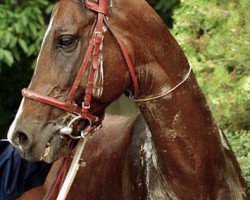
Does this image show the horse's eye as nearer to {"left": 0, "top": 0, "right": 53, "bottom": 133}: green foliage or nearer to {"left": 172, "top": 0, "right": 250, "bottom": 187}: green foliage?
{"left": 172, "top": 0, "right": 250, "bottom": 187}: green foliage

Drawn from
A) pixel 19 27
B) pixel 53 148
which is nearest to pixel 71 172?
pixel 53 148

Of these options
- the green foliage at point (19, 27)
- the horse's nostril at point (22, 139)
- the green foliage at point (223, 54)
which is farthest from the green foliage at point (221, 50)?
the horse's nostril at point (22, 139)

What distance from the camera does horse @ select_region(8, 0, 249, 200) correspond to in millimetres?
2936

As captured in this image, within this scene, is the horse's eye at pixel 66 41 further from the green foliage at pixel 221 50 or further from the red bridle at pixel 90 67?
the green foliage at pixel 221 50

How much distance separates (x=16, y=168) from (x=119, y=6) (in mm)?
1214

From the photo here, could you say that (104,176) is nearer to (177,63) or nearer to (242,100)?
(177,63)

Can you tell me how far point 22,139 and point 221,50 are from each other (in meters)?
2.17

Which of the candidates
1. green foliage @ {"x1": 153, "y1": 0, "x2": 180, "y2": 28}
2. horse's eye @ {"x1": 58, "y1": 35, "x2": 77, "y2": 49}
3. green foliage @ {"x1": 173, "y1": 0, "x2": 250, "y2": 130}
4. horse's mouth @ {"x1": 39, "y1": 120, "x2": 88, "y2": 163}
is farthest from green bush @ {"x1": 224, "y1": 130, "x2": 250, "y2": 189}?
green foliage @ {"x1": 153, "y1": 0, "x2": 180, "y2": 28}

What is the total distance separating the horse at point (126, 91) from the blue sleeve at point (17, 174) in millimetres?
734

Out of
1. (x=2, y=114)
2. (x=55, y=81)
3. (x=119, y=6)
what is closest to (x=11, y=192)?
(x=55, y=81)

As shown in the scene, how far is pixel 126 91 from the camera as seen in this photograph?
3125mm

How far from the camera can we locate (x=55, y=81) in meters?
2.93

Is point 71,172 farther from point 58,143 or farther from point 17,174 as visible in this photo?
point 17,174

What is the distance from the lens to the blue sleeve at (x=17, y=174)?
3.76 meters
